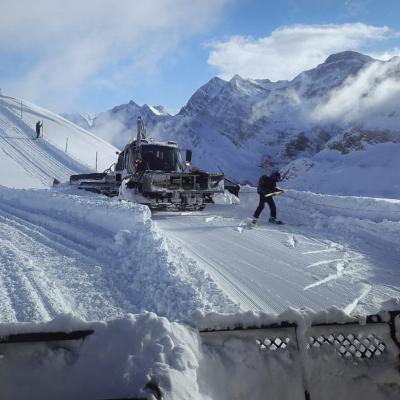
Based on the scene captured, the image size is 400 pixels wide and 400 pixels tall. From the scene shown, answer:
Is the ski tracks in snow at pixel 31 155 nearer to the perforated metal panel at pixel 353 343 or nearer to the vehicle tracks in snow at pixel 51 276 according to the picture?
the vehicle tracks in snow at pixel 51 276

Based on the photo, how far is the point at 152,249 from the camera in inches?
307

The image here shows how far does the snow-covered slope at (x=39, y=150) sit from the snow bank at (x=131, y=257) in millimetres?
13716

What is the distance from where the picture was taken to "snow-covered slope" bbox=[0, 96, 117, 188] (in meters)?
27.3

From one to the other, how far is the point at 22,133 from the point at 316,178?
4683cm

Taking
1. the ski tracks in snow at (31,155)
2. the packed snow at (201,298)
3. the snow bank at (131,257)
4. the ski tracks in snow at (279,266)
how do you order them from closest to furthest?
the packed snow at (201,298), the snow bank at (131,257), the ski tracks in snow at (279,266), the ski tracks in snow at (31,155)

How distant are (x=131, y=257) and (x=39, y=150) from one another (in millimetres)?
27498

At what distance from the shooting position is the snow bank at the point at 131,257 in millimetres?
→ 5707

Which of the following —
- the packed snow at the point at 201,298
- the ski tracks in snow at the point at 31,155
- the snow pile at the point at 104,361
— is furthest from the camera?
the ski tracks in snow at the point at 31,155

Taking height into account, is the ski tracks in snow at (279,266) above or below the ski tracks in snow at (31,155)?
below

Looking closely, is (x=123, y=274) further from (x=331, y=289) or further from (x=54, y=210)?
(x=54, y=210)

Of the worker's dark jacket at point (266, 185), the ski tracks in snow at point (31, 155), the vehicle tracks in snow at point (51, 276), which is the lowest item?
the vehicle tracks in snow at point (51, 276)

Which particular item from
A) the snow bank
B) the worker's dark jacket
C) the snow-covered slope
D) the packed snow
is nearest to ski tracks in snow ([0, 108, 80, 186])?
the snow-covered slope

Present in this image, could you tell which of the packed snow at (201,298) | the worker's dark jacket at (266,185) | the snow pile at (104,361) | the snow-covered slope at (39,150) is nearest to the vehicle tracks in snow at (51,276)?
the packed snow at (201,298)

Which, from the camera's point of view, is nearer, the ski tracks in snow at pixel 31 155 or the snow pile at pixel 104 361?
the snow pile at pixel 104 361
